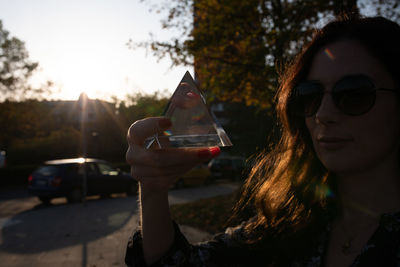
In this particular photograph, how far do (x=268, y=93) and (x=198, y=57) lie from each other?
6.35 feet

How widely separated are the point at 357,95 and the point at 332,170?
31cm

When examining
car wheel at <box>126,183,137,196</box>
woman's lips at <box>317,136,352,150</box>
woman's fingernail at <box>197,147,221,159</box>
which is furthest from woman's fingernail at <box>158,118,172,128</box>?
car wheel at <box>126,183,137,196</box>

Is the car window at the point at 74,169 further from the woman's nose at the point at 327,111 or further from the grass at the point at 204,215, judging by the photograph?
the woman's nose at the point at 327,111

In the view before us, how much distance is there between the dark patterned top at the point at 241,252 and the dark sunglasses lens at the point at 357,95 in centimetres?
44

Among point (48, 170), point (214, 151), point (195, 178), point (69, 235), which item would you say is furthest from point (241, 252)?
point (195, 178)

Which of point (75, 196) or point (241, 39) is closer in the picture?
point (241, 39)

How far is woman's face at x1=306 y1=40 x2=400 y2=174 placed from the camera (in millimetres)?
1322

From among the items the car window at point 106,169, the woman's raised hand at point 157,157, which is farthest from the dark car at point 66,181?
the woman's raised hand at point 157,157

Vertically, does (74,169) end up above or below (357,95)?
below

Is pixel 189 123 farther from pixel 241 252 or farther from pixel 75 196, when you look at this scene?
pixel 75 196

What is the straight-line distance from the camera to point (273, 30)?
25.0 ft

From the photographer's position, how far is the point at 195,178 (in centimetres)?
1767

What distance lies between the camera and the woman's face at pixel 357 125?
1322 millimetres

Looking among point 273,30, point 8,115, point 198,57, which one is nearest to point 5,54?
point 8,115
